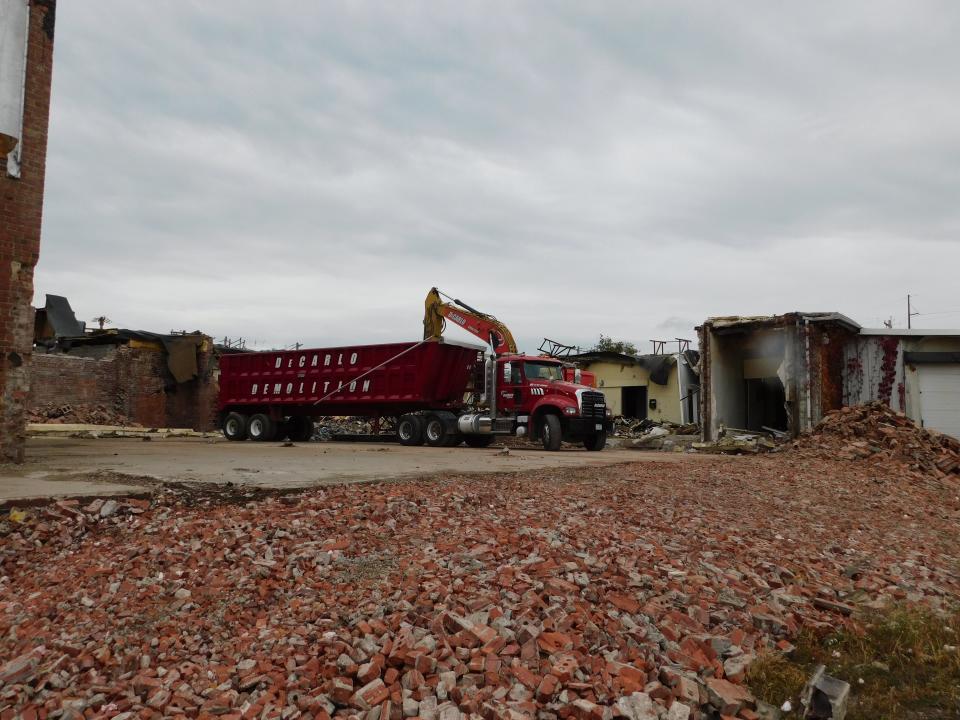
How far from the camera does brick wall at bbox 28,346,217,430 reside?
22.0 m

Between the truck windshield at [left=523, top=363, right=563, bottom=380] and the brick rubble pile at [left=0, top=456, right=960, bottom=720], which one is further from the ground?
the truck windshield at [left=523, top=363, right=563, bottom=380]

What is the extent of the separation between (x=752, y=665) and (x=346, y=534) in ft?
9.45

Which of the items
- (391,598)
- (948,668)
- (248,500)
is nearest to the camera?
(948,668)

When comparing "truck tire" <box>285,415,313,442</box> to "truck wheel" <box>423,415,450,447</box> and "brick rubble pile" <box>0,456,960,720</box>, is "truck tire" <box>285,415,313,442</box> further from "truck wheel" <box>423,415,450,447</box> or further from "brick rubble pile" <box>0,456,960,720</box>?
"brick rubble pile" <box>0,456,960,720</box>

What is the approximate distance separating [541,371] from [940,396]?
9.84 m

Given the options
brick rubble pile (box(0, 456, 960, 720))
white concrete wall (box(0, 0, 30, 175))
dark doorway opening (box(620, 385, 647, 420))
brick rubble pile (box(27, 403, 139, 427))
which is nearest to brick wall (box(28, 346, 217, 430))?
brick rubble pile (box(27, 403, 139, 427))

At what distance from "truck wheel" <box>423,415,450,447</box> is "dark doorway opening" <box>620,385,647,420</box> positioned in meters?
14.8

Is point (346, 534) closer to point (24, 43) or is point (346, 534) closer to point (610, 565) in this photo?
point (610, 565)

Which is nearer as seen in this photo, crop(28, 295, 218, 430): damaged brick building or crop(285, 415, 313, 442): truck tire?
crop(285, 415, 313, 442): truck tire

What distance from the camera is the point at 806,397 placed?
16.8 m

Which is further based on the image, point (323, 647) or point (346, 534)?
point (346, 534)

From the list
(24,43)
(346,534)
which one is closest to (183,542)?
(346,534)

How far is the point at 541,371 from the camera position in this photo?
58.5ft

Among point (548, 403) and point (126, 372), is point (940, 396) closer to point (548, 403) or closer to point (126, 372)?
point (548, 403)
